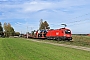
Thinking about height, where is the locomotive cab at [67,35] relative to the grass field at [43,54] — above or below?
above

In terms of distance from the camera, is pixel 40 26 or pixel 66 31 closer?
pixel 66 31

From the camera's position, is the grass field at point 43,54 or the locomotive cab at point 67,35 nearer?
the grass field at point 43,54

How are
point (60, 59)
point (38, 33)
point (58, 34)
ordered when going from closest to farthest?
point (60, 59) < point (58, 34) < point (38, 33)

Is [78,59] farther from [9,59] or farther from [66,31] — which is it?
[66,31]

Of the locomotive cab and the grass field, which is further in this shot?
the locomotive cab

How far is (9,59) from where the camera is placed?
13984 mm

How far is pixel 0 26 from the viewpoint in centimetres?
15538

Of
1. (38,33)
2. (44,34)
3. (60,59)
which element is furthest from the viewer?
(38,33)

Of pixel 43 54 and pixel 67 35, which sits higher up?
pixel 67 35

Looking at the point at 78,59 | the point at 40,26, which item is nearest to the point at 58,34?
the point at 78,59

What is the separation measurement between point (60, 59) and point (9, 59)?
12.2 feet

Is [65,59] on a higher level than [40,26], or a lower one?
lower

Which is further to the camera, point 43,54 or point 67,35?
point 67,35

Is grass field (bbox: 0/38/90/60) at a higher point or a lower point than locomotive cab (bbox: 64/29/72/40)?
lower
